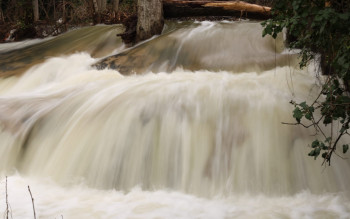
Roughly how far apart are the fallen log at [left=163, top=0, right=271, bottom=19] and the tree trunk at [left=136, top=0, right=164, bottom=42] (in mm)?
629

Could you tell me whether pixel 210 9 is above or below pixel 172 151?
above

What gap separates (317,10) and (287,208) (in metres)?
1.73

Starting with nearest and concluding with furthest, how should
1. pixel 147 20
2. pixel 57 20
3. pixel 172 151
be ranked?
pixel 172 151 < pixel 147 20 < pixel 57 20

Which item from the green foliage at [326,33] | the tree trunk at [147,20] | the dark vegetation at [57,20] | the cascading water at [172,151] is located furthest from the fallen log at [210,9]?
the green foliage at [326,33]

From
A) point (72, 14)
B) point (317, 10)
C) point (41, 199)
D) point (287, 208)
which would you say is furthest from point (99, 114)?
point (72, 14)

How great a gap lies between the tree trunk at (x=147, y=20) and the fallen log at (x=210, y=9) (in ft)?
2.06

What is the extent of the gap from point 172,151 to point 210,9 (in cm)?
568

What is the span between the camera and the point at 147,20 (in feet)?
29.2

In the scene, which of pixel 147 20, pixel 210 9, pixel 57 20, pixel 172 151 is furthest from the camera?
pixel 57 20

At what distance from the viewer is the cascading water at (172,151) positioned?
13.3ft

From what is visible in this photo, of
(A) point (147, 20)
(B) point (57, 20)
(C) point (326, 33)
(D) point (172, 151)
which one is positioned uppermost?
(C) point (326, 33)

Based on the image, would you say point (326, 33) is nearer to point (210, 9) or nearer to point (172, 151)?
point (172, 151)

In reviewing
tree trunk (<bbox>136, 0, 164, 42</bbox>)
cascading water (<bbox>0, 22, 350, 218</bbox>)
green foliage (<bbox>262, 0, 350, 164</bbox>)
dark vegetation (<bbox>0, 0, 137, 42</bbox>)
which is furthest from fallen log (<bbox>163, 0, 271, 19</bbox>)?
green foliage (<bbox>262, 0, 350, 164</bbox>)

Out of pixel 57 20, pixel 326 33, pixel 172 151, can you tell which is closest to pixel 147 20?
pixel 172 151
